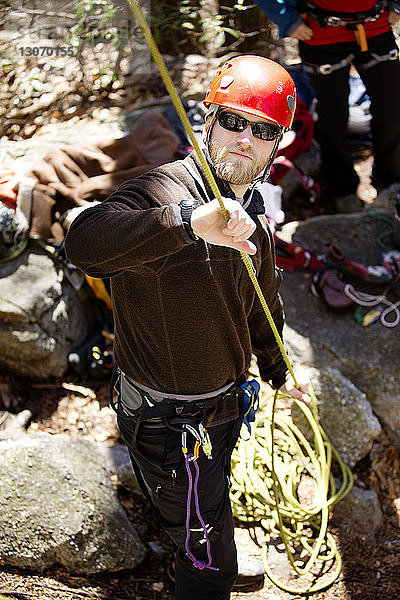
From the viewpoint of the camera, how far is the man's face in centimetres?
179

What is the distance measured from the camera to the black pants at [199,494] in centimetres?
208

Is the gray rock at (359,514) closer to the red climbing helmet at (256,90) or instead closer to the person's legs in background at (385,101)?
the red climbing helmet at (256,90)

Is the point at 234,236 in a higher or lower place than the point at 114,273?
higher

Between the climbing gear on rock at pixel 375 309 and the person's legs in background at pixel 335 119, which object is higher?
the person's legs in background at pixel 335 119

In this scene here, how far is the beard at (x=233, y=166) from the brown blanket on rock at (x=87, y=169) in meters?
1.74

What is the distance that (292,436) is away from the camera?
325cm

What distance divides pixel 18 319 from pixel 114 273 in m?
1.90

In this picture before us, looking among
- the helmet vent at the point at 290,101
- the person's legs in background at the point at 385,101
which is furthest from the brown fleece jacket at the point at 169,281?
the person's legs in background at the point at 385,101

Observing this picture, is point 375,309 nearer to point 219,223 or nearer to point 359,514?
point 359,514

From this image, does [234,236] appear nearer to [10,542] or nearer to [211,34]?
[10,542]

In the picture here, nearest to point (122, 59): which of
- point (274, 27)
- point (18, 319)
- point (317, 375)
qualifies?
point (274, 27)

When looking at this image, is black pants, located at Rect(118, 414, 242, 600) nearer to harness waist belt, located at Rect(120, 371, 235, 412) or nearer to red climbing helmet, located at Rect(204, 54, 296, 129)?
harness waist belt, located at Rect(120, 371, 235, 412)

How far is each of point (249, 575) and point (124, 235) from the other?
6.39 ft

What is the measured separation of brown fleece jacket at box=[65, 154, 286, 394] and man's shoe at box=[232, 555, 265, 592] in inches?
45.9
